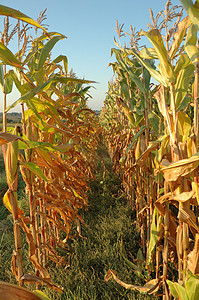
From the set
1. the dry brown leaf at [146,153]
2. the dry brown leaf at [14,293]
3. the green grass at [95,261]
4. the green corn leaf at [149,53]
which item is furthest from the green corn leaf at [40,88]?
the green grass at [95,261]

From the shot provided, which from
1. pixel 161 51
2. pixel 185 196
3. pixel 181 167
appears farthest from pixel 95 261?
pixel 161 51

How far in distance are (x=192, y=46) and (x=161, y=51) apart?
15 centimetres

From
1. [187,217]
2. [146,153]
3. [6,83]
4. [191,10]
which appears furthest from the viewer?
[146,153]

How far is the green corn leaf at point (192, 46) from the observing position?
0.94 metres

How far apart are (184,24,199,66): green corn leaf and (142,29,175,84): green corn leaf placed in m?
0.12

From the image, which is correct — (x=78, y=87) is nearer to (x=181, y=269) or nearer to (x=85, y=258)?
(x=85, y=258)

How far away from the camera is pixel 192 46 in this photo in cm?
94

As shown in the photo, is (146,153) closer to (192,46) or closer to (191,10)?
(192,46)

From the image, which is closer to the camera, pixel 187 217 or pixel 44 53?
pixel 187 217

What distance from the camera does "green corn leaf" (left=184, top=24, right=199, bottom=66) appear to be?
3.08ft

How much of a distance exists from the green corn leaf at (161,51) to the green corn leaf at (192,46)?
0.12 m

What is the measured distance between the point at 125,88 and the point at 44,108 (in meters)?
1.23

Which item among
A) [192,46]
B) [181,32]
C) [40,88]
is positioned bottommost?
[40,88]

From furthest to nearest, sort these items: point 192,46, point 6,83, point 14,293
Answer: point 6,83
point 192,46
point 14,293
